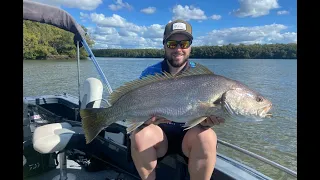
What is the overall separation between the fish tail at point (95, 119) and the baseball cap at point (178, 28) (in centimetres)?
102

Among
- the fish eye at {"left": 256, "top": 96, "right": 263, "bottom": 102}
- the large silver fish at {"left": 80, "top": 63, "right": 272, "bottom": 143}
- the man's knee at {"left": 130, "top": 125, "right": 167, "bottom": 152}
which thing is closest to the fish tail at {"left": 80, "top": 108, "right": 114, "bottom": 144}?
the large silver fish at {"left": 80, "top": 63, "right": 272, "bottom": 143}

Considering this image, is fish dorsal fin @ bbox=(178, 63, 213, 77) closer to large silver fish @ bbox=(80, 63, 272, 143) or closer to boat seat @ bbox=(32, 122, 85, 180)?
large silver fish @ bbox=(80, 63, 272, 143)

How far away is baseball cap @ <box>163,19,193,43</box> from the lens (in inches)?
116

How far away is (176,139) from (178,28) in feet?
3.57

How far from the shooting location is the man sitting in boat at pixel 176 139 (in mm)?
2500

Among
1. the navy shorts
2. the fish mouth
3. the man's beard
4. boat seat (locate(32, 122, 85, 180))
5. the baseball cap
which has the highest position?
the baseball cap

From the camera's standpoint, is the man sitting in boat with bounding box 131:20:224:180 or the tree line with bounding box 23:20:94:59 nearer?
the man sitting in boat with bounding box 131:20:224:180

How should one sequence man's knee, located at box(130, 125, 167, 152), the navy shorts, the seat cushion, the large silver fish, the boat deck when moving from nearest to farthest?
the large silver fish < man's knee, located at box(130, 125, 167, 152) < the navy shorts < the seat cushion < the boat deck

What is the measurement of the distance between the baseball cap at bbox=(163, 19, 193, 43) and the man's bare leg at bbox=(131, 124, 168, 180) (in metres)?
0.94

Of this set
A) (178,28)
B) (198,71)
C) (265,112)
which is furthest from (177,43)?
(265,112)

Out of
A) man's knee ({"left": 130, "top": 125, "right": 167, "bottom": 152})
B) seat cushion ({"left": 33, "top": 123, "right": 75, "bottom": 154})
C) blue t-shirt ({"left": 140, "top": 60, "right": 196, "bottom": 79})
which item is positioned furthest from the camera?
seat cushion ({"left": 33, "top": 123, "right": 75, "bottom": 154})

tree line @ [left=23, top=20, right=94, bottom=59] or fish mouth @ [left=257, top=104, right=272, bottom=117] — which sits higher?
tree line @ [left=23, top=20, right=94, bottom=59]

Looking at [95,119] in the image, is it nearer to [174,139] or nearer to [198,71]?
[174,139]
